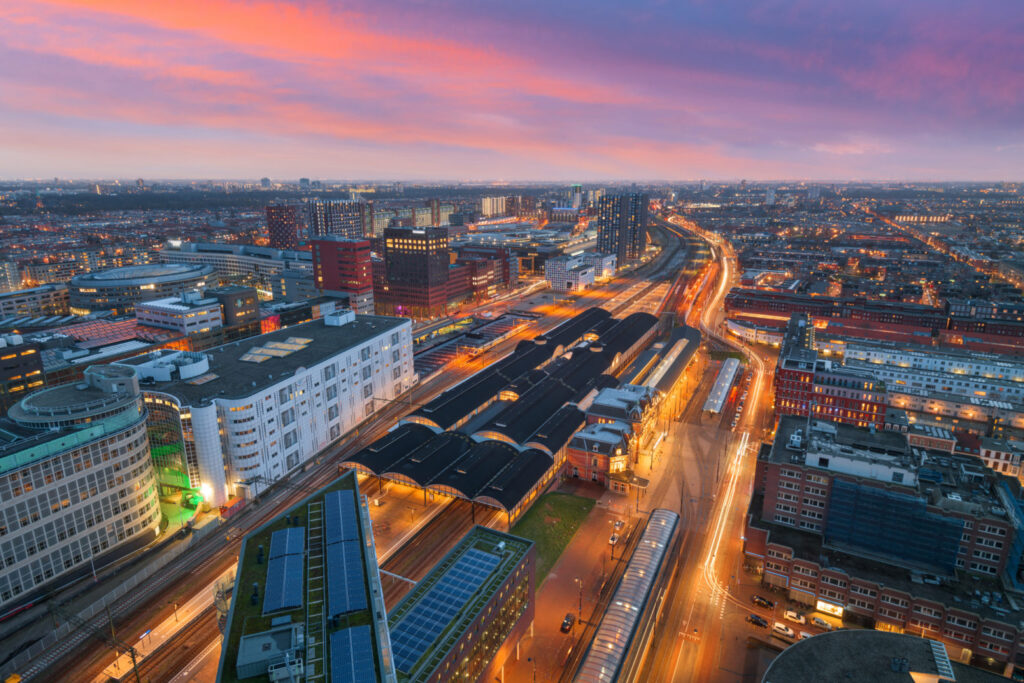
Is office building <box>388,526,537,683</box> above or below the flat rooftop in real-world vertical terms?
below

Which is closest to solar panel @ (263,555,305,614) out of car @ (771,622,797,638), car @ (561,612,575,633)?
car @ (561,612,575,633)

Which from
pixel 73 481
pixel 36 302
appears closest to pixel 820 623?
pixel 73 481

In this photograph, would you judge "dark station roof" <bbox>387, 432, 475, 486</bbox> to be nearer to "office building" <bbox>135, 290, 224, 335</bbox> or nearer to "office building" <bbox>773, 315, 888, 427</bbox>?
"office building" <bbox>773, 315, 888, 427</bbox>

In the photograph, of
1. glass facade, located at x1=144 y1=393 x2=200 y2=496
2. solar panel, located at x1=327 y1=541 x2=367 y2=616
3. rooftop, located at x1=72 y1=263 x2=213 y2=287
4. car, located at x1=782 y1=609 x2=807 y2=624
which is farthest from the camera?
rooftop, located at x1=72 y1=263 x2=213 y2=287

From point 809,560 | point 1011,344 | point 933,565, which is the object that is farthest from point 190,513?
point 1011,344

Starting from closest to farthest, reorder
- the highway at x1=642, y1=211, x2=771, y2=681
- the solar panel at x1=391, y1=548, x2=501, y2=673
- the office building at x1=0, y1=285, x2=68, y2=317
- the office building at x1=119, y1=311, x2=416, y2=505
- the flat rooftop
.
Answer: the solar panel at x1=391, y1=548, x2=501, y2=673 < the highway at x1=642, y1=211, x2=771, y2=681 < the office building at x1=119, y1=311, x2=416, y2=505 < the flat rooftop < the office building at x1=0, y1=285, x2=68, y2=317

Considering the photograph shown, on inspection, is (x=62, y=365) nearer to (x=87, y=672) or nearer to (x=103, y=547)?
(x=103, y=547)

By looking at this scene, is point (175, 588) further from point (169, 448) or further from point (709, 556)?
point (709, 556)
